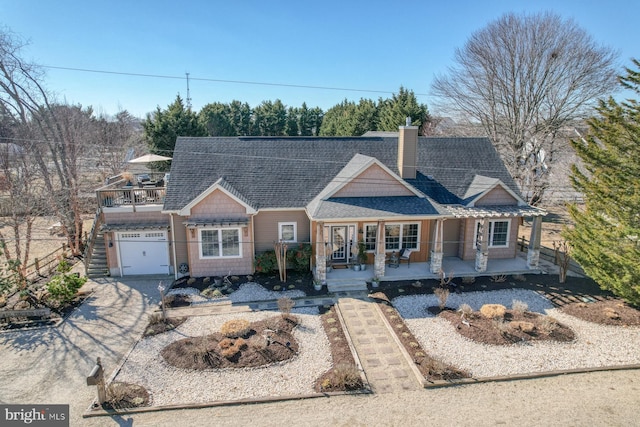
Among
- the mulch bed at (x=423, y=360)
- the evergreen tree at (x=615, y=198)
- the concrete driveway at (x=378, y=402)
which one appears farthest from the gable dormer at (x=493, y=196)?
the concrete driveway at (x=378, y=402)

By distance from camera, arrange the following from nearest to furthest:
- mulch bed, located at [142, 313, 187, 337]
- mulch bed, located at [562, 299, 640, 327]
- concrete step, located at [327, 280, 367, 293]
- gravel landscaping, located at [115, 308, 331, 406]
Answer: gravel landscaping, located at [115, 308, 331, 406] < mulch bed, located at [142, 313, 187, 337] < mulch bed, located at [562, 299, 640, 327] < concrete step, located at [327, 280, 367, 293]

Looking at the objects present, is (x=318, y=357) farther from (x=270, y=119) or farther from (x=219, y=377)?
(x=270, y=119)

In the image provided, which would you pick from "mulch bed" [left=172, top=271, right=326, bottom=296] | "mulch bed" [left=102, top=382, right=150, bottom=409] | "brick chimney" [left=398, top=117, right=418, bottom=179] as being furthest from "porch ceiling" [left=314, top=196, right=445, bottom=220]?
"mulch bed" [left=102, top=382, right=150, bottom=409]

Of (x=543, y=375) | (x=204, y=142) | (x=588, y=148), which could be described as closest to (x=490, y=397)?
(x=543, y=375)

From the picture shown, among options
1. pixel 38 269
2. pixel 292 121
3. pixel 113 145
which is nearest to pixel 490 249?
pixel 38 269

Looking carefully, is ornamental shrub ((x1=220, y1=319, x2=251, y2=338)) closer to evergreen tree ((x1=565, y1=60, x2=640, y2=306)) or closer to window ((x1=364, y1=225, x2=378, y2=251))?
window ((x1=364, y1=225, x2=378, y2=251))

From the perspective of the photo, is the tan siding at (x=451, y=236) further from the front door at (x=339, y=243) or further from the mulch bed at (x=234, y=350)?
the mulch bed at (x=234, y=350)

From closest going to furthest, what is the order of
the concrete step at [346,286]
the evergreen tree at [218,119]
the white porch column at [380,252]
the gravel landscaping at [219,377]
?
the gravel landscaping at [219,377] < the concrete step at [346,286] < the white porch column at [380,252] < the evergreen tree at [218,119]
